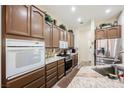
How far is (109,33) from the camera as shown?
5.81m

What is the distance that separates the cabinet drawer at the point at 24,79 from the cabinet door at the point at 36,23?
2.32 ft

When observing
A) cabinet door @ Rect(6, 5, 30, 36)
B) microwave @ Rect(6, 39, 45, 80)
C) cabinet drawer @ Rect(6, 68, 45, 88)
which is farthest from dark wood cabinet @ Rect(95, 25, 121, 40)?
cabinet door @ Rect(6, 5, 30, 36)

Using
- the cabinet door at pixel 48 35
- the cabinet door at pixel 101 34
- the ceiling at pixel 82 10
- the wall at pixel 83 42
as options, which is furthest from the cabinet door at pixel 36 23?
the wall at pixel 83 42

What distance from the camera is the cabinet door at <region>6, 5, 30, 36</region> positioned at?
169 centimetres

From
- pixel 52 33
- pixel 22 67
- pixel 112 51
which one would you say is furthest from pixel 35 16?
pixel 112 51

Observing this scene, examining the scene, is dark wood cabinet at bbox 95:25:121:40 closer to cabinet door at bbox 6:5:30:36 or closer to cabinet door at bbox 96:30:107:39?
cabinet door at bbox 96:30:107:39

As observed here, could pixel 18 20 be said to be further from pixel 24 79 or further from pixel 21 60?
pixel 24 79

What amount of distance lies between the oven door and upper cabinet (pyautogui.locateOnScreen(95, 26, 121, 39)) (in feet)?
13.4

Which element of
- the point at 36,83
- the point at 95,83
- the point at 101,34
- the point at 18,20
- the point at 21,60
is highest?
the point at 101,34

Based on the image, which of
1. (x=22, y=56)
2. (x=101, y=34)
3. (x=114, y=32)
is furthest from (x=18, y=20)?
(x=101, y=34)

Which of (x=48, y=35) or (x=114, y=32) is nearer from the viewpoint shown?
(x=48, y=35)

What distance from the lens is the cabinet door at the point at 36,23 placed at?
7.80 feet

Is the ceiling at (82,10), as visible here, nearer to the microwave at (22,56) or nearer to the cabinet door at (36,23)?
the cabinet door at (36,23)

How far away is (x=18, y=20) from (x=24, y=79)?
0.92m
